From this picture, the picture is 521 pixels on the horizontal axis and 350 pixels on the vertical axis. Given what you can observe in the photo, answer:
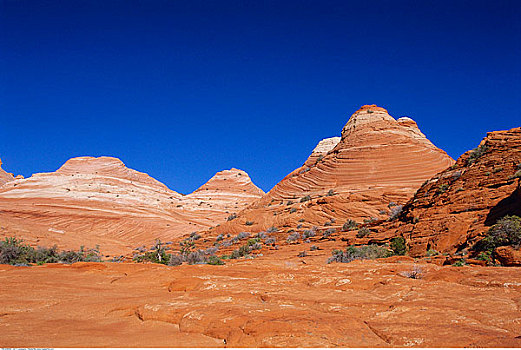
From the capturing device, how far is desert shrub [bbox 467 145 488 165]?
18391 mm

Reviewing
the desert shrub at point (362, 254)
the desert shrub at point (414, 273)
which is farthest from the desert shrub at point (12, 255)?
the desert shrub at point (414, 273)

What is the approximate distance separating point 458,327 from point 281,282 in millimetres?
3394

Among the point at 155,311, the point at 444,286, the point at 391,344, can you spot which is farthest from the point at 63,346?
the point at 444,286

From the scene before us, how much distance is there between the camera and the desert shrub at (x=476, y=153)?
1839 cm

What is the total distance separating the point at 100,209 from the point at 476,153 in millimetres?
43977

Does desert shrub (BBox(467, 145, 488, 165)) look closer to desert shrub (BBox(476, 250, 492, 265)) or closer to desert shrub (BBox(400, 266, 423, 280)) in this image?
desert shrub (BBox(476, 250, 492, 265))

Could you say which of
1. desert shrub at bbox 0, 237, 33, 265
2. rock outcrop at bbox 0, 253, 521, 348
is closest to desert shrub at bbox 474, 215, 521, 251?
rock outcrop at bbox 0, 253, 521, 348

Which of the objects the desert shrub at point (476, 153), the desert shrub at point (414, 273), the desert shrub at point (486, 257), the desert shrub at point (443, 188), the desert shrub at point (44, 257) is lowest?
the desert shrub at point (414, 273)

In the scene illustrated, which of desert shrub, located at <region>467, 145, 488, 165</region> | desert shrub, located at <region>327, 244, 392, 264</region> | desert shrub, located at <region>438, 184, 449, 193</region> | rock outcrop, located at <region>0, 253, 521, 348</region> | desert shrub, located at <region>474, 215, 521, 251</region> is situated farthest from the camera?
desert shrub, located at <region>467, 145, 488, 165</region>

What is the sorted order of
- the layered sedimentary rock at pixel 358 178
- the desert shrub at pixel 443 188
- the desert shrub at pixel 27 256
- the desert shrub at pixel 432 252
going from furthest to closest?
the layered sedimentary rock at pixel 358 178, the desert shrub at pixel 443 188, the desert shrub at pixel 432 252, the desert shrub at pixel 27 256

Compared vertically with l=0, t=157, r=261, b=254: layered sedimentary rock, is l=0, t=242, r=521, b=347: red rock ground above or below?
below

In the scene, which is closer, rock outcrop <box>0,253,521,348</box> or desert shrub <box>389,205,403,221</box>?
rock outcrop <box>0,253,521,348</box>

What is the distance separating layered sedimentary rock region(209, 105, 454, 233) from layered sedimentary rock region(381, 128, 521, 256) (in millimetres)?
6881

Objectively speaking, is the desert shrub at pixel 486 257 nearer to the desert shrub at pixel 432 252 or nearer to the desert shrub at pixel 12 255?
the desert shrub at pixel 432 252
